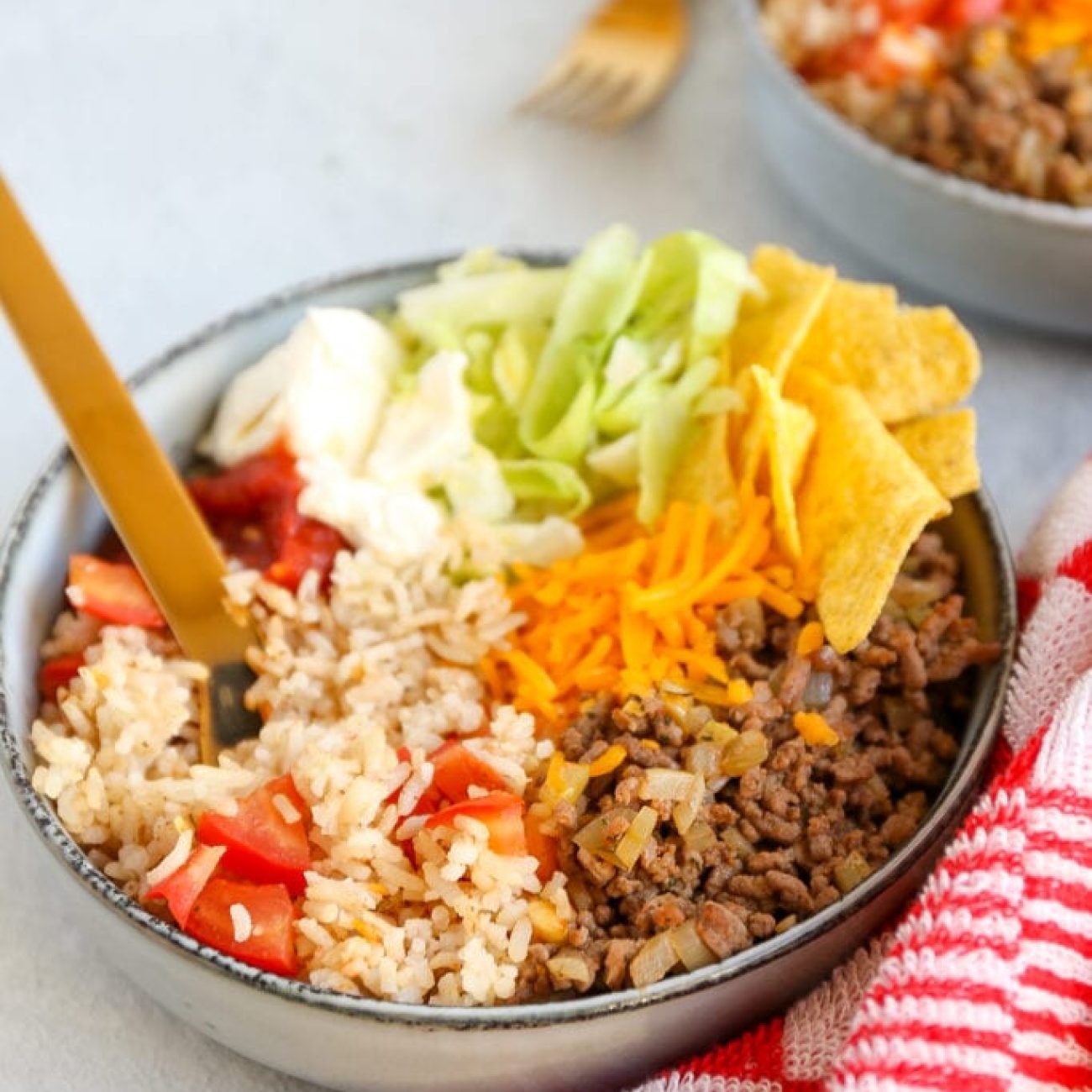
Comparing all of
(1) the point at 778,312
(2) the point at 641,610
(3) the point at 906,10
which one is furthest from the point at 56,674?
(3) the point at 906,10

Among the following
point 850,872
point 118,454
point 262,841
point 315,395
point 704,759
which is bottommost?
point 850,872

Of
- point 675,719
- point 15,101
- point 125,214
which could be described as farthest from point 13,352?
point 675,719

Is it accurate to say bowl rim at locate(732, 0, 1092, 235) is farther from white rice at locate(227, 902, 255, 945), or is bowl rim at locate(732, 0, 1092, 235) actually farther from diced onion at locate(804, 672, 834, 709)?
white rice at locate(227, 902, 255, 945)

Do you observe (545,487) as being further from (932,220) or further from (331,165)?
(331,165)

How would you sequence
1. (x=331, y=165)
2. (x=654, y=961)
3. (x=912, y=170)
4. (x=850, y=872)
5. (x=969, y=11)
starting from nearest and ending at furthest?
(x=654, y=961)
(x=850, y=872)
(x=912, y=170)
(x=969, y=11)
(x=331, y=165)

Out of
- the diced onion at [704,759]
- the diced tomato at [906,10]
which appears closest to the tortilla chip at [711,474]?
the diced onion at [704,759]

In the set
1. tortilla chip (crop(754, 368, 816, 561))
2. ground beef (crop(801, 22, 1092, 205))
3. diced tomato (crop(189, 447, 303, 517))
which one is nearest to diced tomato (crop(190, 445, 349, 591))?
diced tomato (crop(189, 447, 303, 517))
